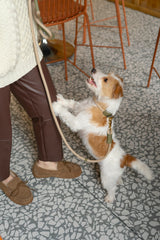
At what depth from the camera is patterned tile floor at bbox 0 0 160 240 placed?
135 cm

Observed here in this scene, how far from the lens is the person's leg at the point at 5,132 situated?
3.79ft

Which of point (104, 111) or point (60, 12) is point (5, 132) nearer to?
point (104, 111)

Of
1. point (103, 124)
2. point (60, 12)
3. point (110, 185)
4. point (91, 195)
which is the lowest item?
point (91, 195)

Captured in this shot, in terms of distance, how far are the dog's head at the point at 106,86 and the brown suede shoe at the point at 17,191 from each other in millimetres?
673

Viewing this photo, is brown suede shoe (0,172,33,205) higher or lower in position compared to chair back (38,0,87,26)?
lower

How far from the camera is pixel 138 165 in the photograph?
1416mm

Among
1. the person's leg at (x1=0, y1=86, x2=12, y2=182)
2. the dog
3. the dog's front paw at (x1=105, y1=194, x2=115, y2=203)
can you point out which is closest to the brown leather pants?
the person's leg at (x1=0, y1=86, x2=12, y2=182)

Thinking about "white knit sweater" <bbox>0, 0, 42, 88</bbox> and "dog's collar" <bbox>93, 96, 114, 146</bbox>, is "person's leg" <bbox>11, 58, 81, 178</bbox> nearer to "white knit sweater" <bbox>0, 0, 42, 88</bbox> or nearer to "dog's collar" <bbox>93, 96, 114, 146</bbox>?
"white knit sweater" <bbox>0, 0, 42, 88</bbox>

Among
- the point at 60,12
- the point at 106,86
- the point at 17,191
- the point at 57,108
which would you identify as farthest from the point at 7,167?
the point at 60,12

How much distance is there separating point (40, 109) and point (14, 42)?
367mm

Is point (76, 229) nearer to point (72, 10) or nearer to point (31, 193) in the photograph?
point (31, 193)

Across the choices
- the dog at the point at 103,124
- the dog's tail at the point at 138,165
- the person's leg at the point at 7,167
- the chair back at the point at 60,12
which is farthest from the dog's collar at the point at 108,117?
the chair back at the point at 60,12

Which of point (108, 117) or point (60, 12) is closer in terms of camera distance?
point (108, 117)

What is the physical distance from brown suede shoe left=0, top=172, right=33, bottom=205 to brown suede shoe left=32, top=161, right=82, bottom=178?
0.35 ft
